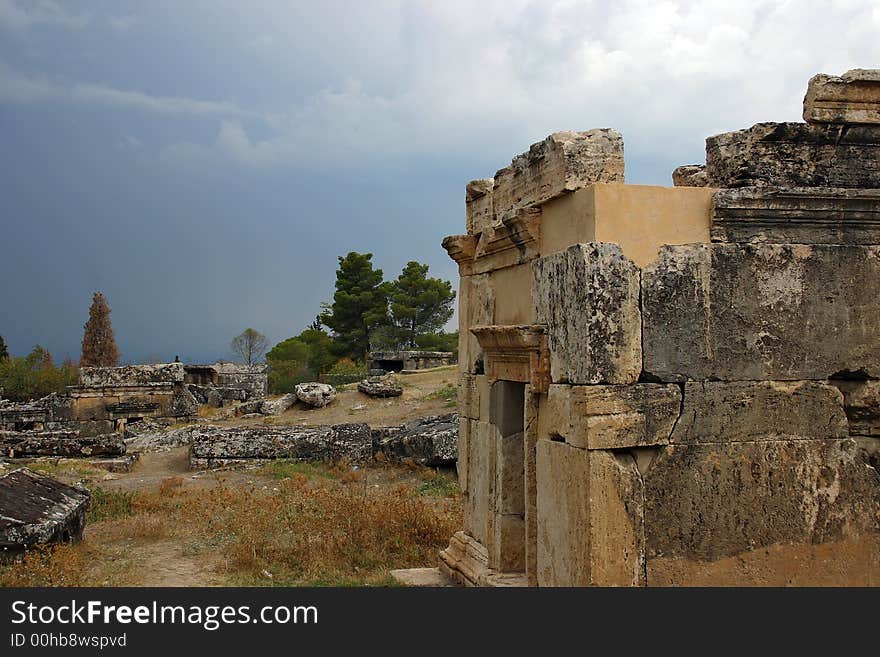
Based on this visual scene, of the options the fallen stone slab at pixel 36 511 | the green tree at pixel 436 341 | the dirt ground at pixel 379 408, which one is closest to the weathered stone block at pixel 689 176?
the fallen stone slab at pixel 36 511

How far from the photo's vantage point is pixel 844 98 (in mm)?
4672

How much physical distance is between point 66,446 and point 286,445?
4.88 metres

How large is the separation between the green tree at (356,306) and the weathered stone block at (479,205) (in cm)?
3608

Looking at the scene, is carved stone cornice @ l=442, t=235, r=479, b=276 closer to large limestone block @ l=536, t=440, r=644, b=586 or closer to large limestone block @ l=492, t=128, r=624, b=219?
large limestone block @ l=492, t=128, r=624, b=219

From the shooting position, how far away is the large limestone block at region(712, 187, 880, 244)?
4.46 meters

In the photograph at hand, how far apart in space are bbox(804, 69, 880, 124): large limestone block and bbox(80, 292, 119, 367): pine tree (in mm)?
39386

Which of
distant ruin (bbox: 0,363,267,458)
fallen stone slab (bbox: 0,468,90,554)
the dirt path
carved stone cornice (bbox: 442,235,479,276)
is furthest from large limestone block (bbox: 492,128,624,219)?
distant ruin (bbox: 0,363,267,458)

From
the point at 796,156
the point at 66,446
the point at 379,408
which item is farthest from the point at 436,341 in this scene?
the point at 796,156

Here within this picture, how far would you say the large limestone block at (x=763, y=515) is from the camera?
4305 mm

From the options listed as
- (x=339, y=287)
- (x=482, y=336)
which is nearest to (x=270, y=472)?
(x=482, y=336)

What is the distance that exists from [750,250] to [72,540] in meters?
6.96

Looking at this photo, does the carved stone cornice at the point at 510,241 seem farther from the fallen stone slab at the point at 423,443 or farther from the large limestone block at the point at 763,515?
the fallen stone slab at the point at 423,443

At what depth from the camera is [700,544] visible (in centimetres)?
434
